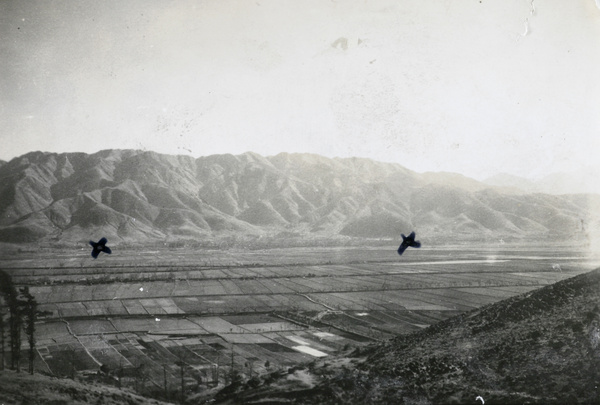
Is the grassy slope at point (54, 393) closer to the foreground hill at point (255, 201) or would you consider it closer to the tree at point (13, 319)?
A: the tree at point (13, 319)

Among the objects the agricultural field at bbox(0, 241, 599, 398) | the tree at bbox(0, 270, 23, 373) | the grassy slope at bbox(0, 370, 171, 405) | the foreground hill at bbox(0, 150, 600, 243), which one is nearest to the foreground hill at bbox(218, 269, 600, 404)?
the grassy slope at bbox(0, 370, 171, 405)

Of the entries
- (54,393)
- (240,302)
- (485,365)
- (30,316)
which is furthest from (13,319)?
(485,365)

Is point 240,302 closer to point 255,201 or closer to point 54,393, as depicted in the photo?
point 54,393

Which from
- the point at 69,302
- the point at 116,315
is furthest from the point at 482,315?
the point at 69,302

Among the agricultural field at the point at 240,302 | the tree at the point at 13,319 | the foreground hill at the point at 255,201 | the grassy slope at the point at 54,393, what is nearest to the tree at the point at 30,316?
the tree at the point at 13,319

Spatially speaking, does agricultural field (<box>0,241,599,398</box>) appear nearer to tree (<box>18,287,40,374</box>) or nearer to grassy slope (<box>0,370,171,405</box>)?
tree (<box>18,287,40,374</box>)

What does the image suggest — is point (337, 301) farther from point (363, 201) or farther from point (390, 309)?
point (363, 201)

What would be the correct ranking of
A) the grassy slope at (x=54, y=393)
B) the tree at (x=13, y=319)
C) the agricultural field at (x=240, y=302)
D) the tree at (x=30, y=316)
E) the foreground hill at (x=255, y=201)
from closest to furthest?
the grassy slope at (x=54, y=393), the tree at (x=13, y=319), the tree at (x=30, y=316), the agricultural field at (x=240, y=302), the foreground hill at (x=255, y=201)
